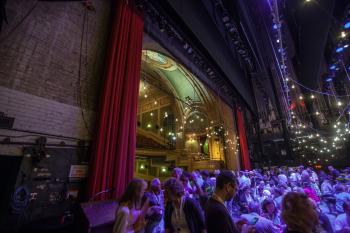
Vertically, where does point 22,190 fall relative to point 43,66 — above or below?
below

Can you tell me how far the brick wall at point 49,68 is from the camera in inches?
122

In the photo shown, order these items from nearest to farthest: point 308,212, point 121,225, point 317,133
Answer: point 308,212, point 121,225, point 317,133

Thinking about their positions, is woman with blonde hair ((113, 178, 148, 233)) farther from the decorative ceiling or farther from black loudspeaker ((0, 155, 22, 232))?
the decorative ceiling

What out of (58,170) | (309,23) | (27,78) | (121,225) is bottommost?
(121,225)

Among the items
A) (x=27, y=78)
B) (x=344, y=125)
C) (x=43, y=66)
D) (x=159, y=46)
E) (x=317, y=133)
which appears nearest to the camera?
(x=27, y=78)

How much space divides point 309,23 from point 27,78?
9610mm

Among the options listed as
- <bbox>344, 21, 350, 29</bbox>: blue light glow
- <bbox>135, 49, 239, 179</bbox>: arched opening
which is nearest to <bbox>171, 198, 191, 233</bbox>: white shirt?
<bbox>344, 21, 350, 29</bbox>: blue light glow

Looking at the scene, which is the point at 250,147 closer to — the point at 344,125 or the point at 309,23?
the point at 344,125

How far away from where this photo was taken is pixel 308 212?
129cm

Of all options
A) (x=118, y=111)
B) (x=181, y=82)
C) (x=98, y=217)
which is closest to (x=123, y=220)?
(x=98, y=217)

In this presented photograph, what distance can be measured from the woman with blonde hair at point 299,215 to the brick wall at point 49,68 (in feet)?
12.5

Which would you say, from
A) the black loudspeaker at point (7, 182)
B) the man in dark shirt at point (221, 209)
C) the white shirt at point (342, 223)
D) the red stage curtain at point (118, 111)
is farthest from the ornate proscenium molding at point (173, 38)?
the white shirt at point (342, 223)

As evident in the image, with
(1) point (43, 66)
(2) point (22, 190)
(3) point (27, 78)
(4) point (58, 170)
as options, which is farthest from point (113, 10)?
(2) point (22, 190)

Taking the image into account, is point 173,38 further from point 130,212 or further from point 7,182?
point 130,212
